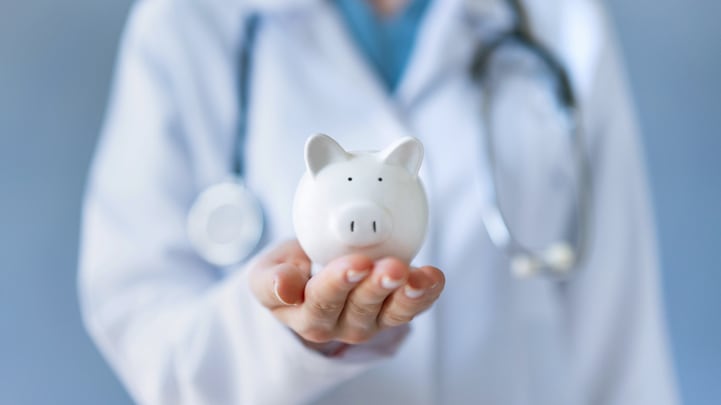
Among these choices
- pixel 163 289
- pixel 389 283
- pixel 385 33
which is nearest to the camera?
pixel 389 283

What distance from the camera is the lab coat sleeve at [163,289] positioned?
425 millimetres

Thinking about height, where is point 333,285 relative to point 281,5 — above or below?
below

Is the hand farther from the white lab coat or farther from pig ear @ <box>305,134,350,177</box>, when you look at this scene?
the white lab coat

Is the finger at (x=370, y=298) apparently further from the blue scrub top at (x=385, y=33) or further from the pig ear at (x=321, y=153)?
the blue scrub top at (x=385, y=33)

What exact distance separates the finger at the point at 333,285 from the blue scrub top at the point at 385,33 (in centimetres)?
35

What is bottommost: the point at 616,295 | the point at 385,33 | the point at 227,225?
the point at 616,295

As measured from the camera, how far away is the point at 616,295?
0.62 m

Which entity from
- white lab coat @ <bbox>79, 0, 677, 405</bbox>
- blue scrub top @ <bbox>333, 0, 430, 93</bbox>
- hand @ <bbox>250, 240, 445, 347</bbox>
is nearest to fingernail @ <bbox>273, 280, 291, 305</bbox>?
hand @ <bbox>250, 240, 445, 347</bbox>

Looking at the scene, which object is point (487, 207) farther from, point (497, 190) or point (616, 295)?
point (616, 295)

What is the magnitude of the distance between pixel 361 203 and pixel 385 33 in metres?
0.39

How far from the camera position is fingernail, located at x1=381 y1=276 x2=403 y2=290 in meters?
0.27

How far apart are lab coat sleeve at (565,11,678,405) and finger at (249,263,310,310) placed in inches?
14.1

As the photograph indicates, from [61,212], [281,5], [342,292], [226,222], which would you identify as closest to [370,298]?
[342,292]

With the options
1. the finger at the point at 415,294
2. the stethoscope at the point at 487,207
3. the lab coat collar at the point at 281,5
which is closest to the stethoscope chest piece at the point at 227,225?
the stethoscope at the point at 487,207
